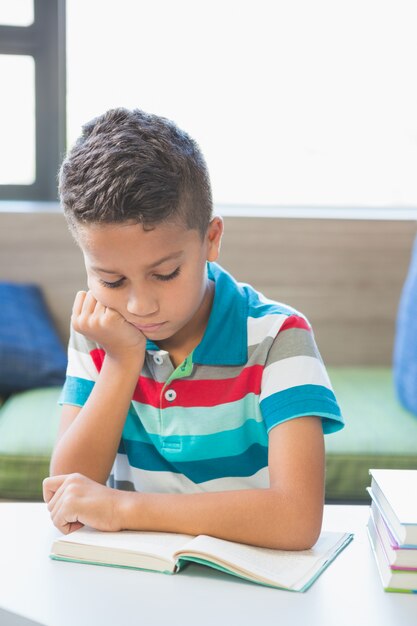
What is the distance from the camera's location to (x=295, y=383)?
3.72 feet

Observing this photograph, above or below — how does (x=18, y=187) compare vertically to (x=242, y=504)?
below

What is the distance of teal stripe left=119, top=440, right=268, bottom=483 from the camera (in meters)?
1.24

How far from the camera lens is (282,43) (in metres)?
3.12

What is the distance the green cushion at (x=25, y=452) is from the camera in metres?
2.03

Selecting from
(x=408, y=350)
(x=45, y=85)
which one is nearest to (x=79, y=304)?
(x=408, y=350)

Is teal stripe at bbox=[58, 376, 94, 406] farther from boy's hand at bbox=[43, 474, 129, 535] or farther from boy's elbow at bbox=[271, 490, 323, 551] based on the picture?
boy's elbow at bbox=[271, 490, 323, 551]

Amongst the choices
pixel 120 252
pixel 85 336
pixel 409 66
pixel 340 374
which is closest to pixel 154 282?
pixel 120 252

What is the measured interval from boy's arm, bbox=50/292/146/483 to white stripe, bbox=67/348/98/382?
63mm

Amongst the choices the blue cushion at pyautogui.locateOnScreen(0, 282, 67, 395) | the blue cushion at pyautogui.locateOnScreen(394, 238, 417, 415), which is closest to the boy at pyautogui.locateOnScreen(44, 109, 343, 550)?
the blue cushion at pyautogui.locateOnScreen(394, 238, 417, 415)

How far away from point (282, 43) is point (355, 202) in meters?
0.62

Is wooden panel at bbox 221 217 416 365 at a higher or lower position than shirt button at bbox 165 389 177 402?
lower

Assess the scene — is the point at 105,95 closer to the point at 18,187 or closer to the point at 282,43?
the point at 18,187

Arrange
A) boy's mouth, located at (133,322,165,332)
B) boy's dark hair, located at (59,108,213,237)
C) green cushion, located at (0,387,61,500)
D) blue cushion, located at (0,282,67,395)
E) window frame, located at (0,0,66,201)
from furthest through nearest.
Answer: window frame, located at (0,0,66,201) < blue cushion, located at (0,282,67,395) < green cushion, located at (0,387,61,500) < boy's mouth, located at (133,322,165,332) < boy's dark hair, located at (59,108,213,237)

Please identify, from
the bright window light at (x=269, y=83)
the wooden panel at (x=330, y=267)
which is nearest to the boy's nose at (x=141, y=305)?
the wooden panel at (x=330, y=267)
